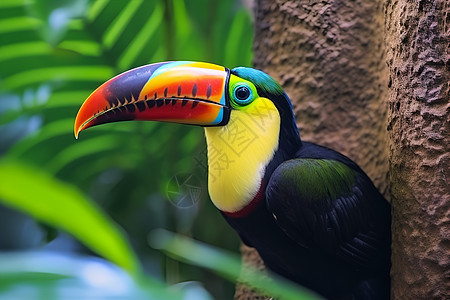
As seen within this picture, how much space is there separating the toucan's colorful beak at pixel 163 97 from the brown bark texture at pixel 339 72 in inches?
13.9

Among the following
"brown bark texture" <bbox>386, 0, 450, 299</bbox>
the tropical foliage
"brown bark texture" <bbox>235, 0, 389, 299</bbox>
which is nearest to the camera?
"brown bark texture" <bbox>386, 0, 450, 299</bbox>

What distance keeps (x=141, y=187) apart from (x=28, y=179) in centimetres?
162

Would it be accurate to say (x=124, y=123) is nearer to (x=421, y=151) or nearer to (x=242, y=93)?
(x=242, y=93)

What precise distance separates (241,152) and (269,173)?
0.07 meters

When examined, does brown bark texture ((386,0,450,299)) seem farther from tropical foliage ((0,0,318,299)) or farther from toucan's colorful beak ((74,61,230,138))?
tropical foliage ((0,0,318,299))

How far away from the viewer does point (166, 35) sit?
155 cm

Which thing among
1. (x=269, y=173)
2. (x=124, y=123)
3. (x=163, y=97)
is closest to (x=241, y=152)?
(x=269, y=173)

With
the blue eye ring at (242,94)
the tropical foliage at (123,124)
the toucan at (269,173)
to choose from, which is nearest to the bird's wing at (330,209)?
the toucan at (269,173)

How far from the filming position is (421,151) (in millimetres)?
1024

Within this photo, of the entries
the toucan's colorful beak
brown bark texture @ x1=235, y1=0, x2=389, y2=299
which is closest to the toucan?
the toucan's colorful beak

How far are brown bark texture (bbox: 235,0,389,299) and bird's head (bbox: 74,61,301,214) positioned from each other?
26cm

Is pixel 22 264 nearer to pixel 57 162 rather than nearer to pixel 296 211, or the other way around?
pixel 296 211

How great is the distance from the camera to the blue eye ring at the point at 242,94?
1064 millimetres

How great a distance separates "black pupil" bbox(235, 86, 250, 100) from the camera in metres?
1.06
